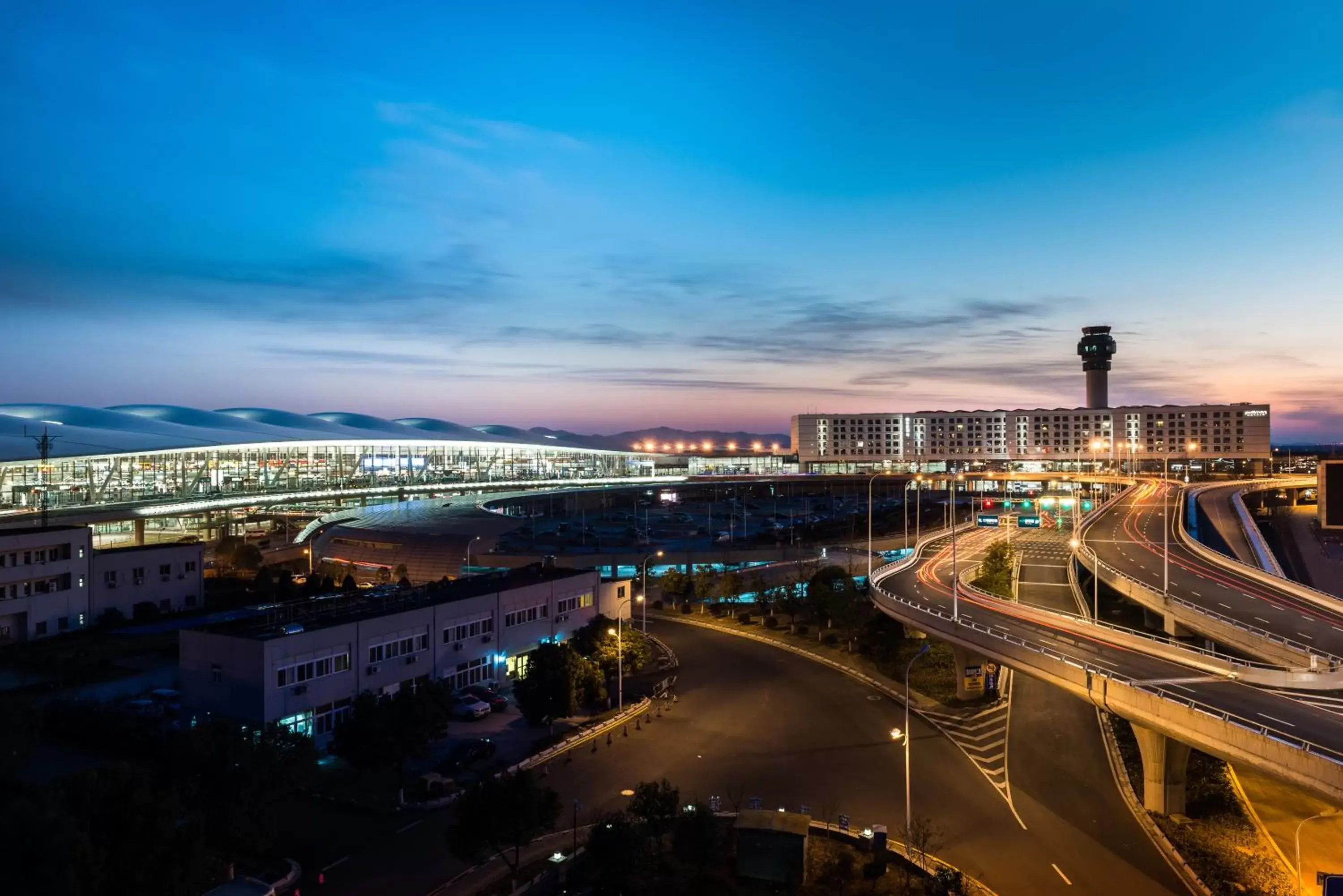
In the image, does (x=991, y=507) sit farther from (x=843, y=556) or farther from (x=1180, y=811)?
(x=1180, y=811)

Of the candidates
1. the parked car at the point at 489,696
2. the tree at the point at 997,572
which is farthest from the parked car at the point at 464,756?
the tree at the point at 997,572

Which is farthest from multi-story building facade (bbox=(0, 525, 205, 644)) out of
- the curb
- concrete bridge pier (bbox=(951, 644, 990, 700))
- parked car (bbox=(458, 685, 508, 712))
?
the curb

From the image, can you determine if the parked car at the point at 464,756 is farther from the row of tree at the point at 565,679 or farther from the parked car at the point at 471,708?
the parked car at the point at 471,708

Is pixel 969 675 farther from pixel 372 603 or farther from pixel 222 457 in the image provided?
pixel 222 457

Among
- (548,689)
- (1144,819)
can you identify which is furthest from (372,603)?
(1144,819)

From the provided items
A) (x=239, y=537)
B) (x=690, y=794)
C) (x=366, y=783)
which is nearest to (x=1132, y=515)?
(x=690, y=794)

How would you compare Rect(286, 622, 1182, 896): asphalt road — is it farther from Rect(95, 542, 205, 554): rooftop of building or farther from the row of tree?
Rect(95, 542, 205, 554): rooftop of building
